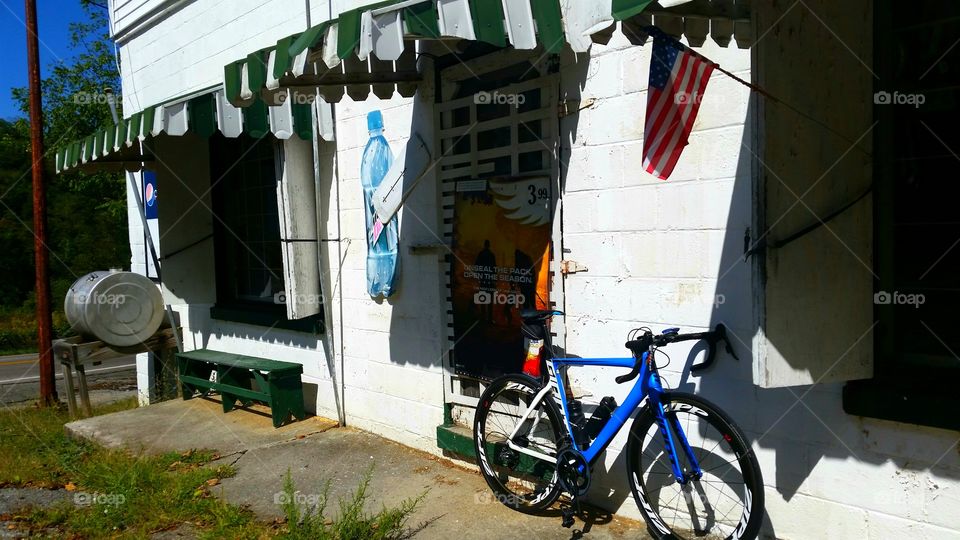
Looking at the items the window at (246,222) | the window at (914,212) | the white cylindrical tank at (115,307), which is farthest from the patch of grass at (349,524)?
the white cylindrical tank at (115,307)

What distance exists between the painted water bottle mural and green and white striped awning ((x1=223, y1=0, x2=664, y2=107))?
0.93 metres

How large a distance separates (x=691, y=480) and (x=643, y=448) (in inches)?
20.7

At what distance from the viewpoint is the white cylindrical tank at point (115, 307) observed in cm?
868

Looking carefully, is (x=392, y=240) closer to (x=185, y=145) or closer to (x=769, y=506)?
(x=769, y=506)

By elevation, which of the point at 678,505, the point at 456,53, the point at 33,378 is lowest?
the point at 33,378

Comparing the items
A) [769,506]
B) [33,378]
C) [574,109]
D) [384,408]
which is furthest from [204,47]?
[33,378]

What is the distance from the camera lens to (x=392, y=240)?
617 centimetres

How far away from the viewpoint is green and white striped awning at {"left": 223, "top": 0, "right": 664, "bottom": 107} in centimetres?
336

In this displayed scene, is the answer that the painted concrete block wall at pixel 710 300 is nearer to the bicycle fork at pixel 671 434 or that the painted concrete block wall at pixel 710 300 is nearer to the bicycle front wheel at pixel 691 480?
the bicycle front wheel at pixel 691 480

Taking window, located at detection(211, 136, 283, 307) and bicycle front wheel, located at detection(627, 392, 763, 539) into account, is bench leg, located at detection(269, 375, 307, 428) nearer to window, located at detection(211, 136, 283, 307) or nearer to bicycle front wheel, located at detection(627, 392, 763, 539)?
window, located at detection(211, 136, 283, 307)

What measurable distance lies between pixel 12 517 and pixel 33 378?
39.2 feet

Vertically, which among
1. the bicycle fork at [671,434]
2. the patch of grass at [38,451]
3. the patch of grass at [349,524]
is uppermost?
the bicycle fork at [671,434]

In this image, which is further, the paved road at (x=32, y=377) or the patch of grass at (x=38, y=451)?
the paved road at (x=32, y=377)

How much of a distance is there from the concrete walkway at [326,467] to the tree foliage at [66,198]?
45.7 ft
